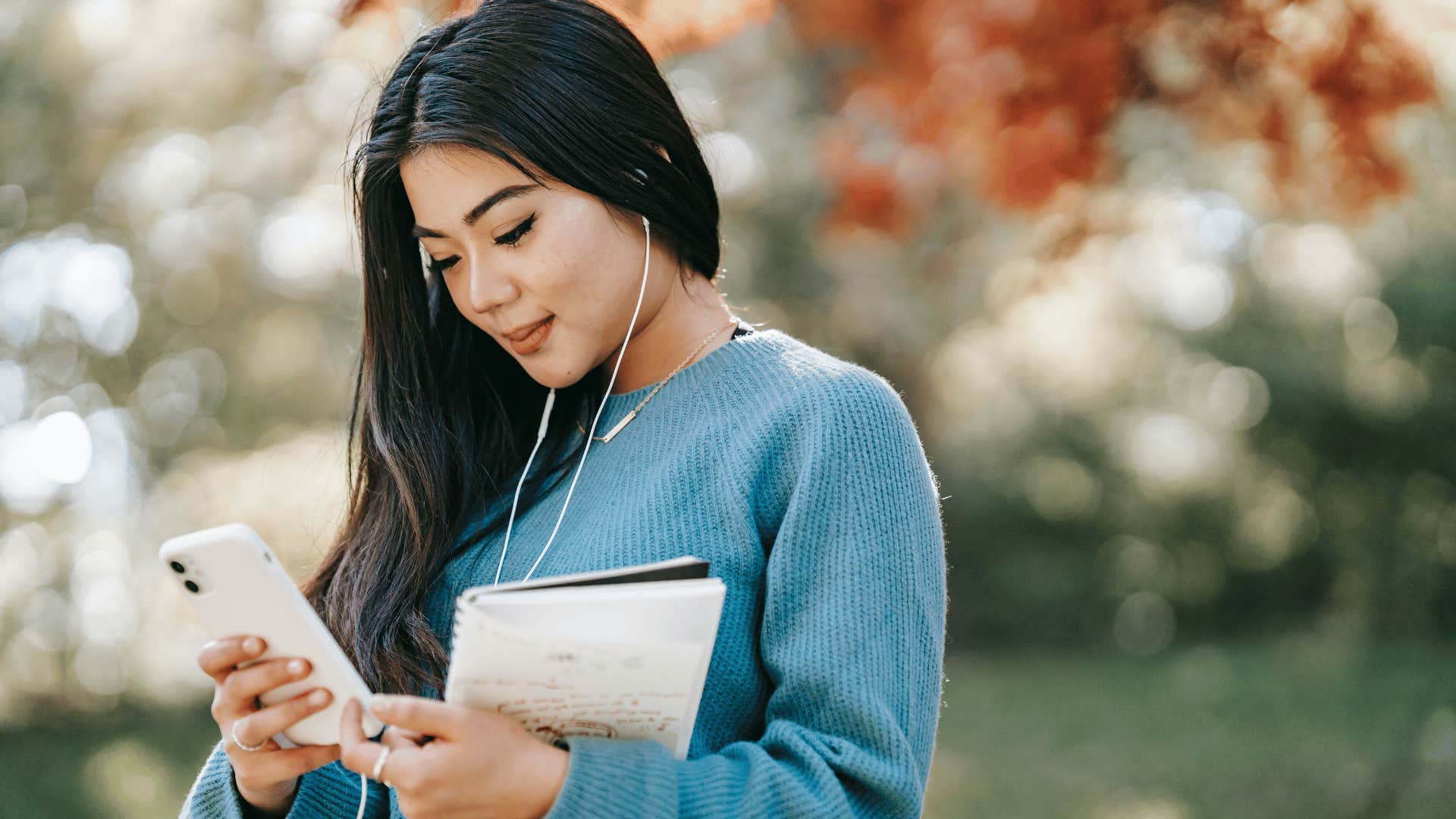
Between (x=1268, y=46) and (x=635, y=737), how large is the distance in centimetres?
173

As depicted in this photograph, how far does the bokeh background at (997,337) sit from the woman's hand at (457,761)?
145cm

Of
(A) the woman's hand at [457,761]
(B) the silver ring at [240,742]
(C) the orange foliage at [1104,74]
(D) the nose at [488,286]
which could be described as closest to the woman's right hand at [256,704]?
(B) the silver ring at [240,742]

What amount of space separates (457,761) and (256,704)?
30cm

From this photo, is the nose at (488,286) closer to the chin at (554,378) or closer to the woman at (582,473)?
the woman at (582,473)

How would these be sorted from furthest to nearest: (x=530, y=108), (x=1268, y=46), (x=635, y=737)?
(x=1268, y=46)
(x=530, y=108)
(x=635, y=737)

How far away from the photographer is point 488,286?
137 cm

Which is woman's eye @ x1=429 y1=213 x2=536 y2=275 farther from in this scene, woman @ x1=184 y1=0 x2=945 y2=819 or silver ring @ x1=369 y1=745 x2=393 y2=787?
silver ring @ x1=369 y1=745 x2=393 y2=787

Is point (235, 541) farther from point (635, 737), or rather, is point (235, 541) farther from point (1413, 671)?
point (1413, 671)

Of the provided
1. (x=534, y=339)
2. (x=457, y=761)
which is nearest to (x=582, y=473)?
(x=534, y=339)

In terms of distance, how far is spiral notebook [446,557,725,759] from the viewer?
3.13 ft

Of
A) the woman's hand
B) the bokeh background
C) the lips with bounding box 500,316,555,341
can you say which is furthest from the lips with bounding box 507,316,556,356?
the bokeh background

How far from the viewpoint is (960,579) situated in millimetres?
9188

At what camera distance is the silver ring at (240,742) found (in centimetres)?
115

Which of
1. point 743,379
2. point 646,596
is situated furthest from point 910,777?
point 743,379
